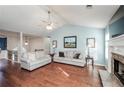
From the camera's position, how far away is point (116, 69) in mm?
2807

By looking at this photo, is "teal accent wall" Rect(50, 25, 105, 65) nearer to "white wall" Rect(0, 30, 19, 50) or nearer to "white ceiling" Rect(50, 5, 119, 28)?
"white ceiling" Rect(50, 5, 119, 28)

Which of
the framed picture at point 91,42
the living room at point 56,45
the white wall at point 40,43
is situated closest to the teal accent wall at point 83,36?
the living room at point 56,45

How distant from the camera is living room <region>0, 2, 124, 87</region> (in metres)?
3.42

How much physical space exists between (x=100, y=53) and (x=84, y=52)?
3.10ft

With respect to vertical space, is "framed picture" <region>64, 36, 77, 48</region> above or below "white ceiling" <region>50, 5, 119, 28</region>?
below

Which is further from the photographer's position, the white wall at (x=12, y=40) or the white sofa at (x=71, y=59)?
the white wall at (x=12, y=40)

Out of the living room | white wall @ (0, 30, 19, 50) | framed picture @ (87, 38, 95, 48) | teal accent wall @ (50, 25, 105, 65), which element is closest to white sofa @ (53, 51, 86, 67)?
the living room

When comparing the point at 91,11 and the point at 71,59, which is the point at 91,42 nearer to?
the point at 71,59

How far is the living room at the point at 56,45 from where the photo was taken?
135 inches

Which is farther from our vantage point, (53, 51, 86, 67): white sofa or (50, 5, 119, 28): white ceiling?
(53, 51, 86, 67): white sofa

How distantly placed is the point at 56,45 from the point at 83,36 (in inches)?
87.3

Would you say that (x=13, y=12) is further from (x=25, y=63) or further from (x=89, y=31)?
(x=89, y=31)

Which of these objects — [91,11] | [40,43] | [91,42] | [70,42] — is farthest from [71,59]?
[40,43]

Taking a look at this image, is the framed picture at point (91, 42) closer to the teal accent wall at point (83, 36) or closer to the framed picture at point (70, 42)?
the teal accent wall at point (83, 36)
